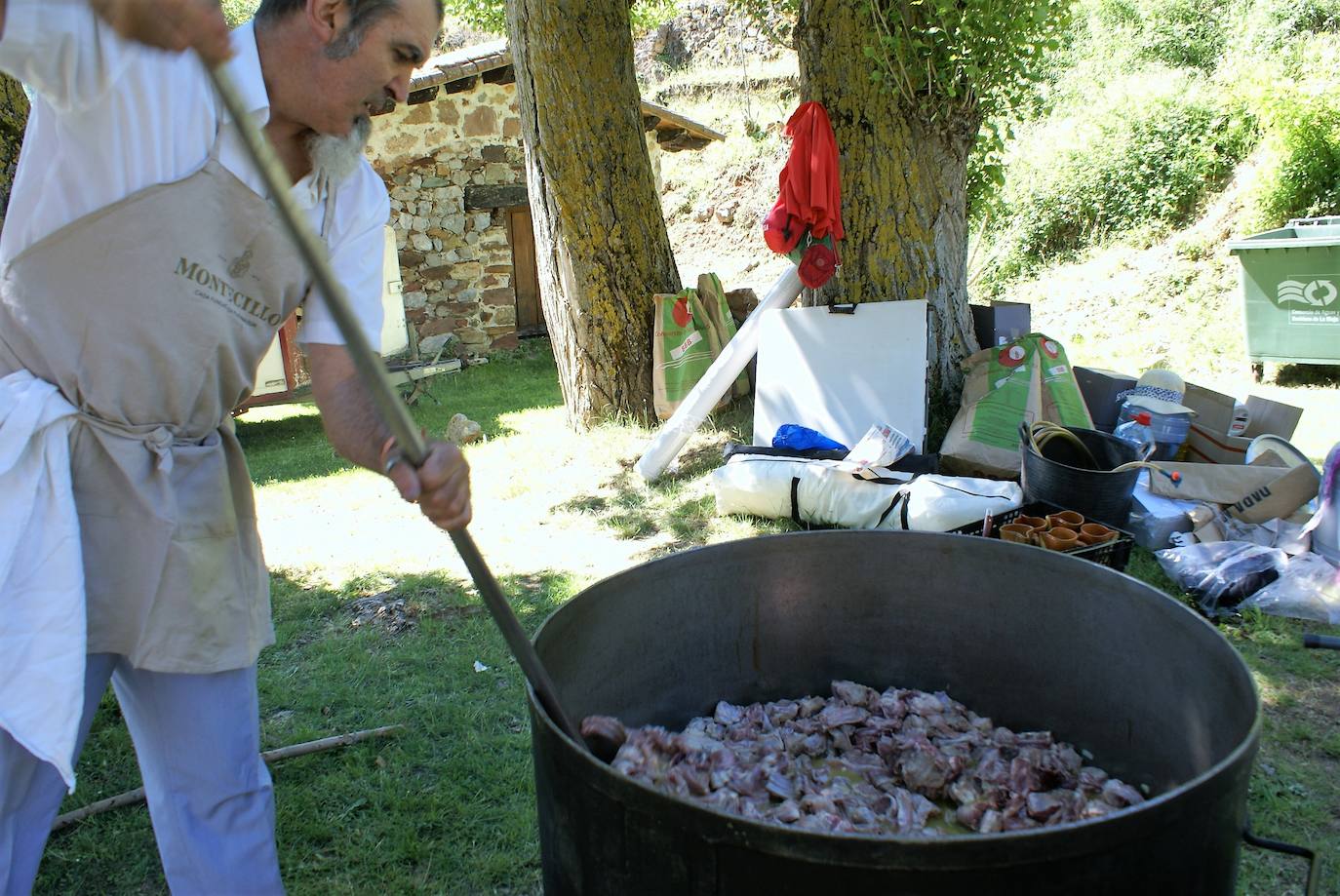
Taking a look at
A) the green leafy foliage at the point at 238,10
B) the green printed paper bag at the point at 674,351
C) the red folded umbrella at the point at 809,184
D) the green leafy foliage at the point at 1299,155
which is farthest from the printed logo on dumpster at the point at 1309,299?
the green leafy foliage at the point at 238,10

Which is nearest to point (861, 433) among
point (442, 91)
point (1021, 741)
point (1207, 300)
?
point (1021, 741)

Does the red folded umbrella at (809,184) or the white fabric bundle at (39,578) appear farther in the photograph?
the red folded umbrella at (809,184)

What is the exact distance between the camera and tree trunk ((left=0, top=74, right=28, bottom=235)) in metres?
3.25

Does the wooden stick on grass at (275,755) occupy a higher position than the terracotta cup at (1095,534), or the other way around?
the terracotta cup at (1095,534)

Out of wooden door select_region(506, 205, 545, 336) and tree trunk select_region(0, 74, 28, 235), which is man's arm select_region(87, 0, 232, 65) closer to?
tree trunk select_region(0, 74, 28, 235)

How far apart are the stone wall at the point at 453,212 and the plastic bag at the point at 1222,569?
8.64 meters

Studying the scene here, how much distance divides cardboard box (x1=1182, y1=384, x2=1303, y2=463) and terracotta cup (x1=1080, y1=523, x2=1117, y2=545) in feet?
4.92

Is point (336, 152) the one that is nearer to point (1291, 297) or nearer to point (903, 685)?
point (903, 685)

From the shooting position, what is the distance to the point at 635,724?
8.21 feet

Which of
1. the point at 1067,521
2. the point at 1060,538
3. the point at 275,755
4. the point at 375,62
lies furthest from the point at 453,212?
the point at 375,62

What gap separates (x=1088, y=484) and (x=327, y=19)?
357 centimetres

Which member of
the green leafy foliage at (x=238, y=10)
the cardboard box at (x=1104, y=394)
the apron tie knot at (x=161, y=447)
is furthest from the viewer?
the green leafy foliage at (x=238, y=10)

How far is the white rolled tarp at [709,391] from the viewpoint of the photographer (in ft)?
18.8

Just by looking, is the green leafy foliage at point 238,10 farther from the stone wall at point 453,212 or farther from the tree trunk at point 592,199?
the tree trunk at point 592,199
